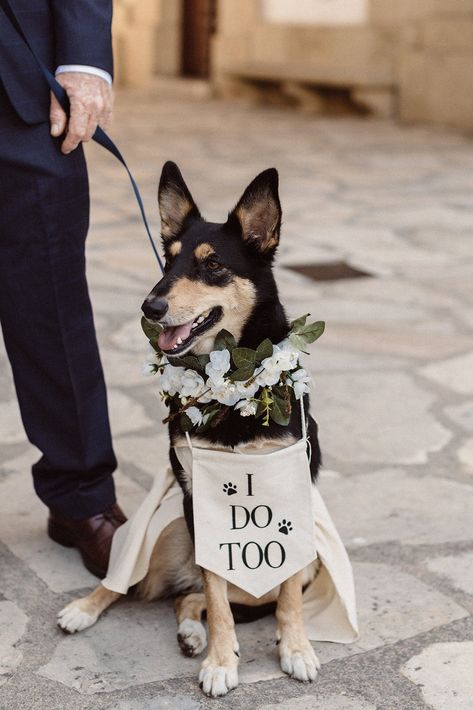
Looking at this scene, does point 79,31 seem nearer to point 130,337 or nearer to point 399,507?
point 399,507

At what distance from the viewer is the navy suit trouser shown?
2.61 m

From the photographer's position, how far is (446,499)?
3.35 m

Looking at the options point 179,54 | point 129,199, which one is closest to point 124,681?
point 129,199

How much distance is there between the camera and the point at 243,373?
2.33m

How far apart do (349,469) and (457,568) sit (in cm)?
71

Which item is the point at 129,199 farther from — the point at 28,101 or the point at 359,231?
the point at 28,101

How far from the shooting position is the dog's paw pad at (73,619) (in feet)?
8.55

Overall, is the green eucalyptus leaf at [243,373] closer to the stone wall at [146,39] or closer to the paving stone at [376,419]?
the paving stone at [376,419]

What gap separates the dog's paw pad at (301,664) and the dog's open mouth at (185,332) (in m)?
0.75

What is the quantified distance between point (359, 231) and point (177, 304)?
16.2 feet

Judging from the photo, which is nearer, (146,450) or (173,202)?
(173,202)

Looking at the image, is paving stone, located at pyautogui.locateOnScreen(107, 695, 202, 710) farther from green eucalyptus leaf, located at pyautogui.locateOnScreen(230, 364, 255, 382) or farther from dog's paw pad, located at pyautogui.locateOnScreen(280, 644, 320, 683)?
green eucalyptus leaf, located at pyautogui.locateOnScreen(230, 364, 255, 382)

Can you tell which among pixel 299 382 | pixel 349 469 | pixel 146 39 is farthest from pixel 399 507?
pixel 146 39

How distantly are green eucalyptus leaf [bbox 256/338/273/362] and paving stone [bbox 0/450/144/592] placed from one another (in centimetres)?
93
